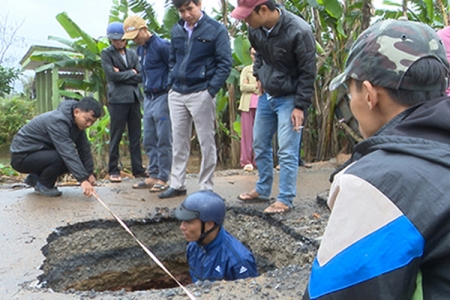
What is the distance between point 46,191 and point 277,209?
8.80 feet

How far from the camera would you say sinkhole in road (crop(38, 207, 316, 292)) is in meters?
3.69

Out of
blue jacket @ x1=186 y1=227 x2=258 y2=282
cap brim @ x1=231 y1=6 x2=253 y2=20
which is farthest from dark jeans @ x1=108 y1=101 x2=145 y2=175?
cap brim @ x1=231 y1=6 x2=253 y2=20

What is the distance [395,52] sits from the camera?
3.71 feet

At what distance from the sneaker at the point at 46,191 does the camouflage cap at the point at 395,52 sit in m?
4.39

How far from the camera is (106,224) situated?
4.16 metres

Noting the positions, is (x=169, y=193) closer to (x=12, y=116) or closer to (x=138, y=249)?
(x=138, y=249)

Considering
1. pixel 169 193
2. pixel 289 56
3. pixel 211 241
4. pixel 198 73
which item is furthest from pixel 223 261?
pixel 198 73

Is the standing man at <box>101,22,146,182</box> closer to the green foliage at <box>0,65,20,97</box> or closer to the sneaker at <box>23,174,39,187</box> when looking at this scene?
the sneaker at <box>23,174,39,187</box>

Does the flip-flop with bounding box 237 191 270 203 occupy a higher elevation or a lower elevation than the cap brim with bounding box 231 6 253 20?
lower

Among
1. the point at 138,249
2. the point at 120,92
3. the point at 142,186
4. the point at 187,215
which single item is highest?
the point at 120,92

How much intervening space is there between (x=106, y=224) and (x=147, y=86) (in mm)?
1727

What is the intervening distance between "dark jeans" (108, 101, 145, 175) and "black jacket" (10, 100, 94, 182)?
1.80 feet

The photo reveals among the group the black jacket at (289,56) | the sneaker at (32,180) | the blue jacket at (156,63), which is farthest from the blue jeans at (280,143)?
the sneaker at (32,180)

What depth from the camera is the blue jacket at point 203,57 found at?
435 cm
